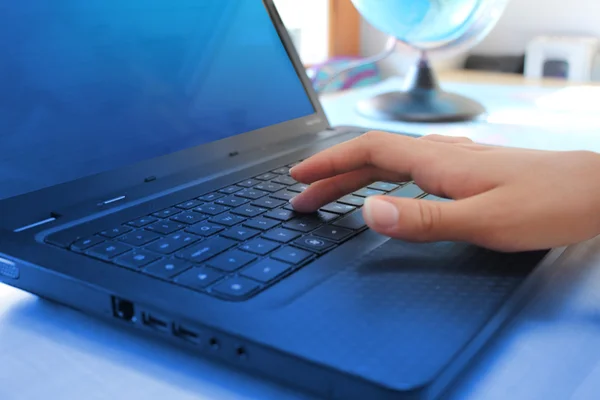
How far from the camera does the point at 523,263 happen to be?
408 mm

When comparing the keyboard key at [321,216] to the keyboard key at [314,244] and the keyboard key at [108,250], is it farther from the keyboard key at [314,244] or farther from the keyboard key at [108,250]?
the keyboard key at [108,250]

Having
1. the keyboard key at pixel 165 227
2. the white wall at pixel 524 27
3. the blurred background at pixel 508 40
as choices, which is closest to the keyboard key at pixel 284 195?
the keyboard key at pixel 165 227

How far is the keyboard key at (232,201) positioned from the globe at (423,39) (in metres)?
0.53

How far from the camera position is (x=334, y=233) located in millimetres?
452

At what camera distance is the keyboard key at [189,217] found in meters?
0.47

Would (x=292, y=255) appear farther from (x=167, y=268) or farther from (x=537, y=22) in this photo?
(x=537, y=22)

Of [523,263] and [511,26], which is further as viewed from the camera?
[511,26]

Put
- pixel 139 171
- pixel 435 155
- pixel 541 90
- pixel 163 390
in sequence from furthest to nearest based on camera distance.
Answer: pixel 541 90, pixel 139 171, pixel 435 155, pixel 163 390

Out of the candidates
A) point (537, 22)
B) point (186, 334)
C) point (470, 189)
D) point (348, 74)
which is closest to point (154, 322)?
point (186, 334)

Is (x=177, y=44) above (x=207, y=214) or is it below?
above

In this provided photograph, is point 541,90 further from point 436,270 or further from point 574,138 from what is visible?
point 436,270

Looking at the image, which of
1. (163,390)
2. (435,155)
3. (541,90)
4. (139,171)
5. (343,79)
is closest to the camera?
(163,390)

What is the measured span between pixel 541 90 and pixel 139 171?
0.98m

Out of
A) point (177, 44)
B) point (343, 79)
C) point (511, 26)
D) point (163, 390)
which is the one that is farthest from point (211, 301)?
point (511, 26)
